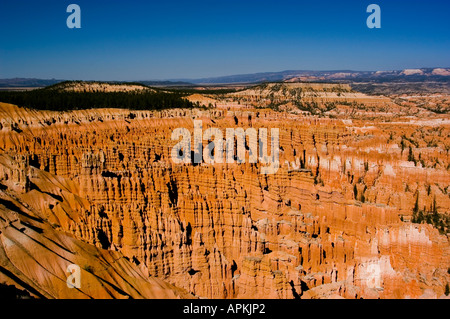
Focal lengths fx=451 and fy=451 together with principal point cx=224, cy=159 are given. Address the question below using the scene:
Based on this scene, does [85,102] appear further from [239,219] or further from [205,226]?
[239,219]

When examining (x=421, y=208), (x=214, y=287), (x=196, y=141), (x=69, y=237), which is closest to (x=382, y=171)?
(x=421, y=208)

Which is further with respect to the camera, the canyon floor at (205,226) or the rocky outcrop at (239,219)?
the rocky outcrop at (239,219)

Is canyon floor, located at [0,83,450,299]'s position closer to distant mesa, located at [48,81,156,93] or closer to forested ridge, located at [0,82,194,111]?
forested ridge, located at [0,82,194,111]

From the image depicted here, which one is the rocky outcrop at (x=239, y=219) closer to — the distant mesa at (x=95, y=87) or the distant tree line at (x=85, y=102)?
the distant tree line at (x=85, y=102)

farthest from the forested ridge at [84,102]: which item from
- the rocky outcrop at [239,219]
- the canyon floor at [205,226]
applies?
the rocky outcrop at [239,219]

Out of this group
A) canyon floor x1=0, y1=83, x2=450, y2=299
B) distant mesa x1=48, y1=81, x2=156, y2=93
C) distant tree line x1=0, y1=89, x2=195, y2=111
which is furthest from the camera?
distant mesa x1=48, y1=81, x2=156, y2=93

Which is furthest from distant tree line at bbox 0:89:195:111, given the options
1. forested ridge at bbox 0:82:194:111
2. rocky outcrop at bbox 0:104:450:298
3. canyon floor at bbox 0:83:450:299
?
rocky outcrop at bbox 0:104:450:298

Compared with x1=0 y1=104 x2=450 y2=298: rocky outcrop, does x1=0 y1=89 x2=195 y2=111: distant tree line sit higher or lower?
higher
